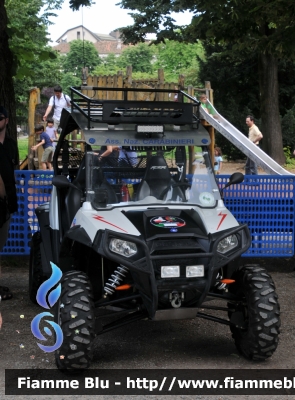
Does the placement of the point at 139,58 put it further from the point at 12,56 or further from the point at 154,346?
the point at 154,346

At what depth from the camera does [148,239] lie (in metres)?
6.23

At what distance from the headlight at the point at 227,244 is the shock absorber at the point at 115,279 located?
2.64 feet

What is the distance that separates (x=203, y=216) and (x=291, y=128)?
26.5 m

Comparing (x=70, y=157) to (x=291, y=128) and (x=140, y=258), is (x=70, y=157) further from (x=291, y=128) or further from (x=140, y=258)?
(x=291, y=128)

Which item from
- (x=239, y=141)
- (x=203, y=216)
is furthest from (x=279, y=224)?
(x=203, y=216)

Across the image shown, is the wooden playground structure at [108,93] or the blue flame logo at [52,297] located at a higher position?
the wooden playground structure at [108,93]

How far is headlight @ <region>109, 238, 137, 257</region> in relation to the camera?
6.20m

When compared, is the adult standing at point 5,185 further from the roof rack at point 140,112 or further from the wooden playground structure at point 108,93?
the wooden playground structure at point 108,93

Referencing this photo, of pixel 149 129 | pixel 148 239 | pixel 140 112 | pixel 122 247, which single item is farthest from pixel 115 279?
pixel 140 112

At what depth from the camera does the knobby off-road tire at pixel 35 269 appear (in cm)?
855

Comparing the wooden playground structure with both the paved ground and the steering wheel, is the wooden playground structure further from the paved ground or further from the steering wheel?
the steering wheel

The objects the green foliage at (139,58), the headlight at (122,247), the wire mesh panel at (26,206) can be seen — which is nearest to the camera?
the headlight at (122,247)

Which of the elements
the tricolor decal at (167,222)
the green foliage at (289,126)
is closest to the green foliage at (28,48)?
the tricolor decal at (167,222)

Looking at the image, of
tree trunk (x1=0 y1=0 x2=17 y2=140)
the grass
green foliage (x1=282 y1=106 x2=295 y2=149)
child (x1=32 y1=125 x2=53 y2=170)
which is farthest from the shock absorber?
green foliage (x1=282 y1=106 x2=295 y2=149)
